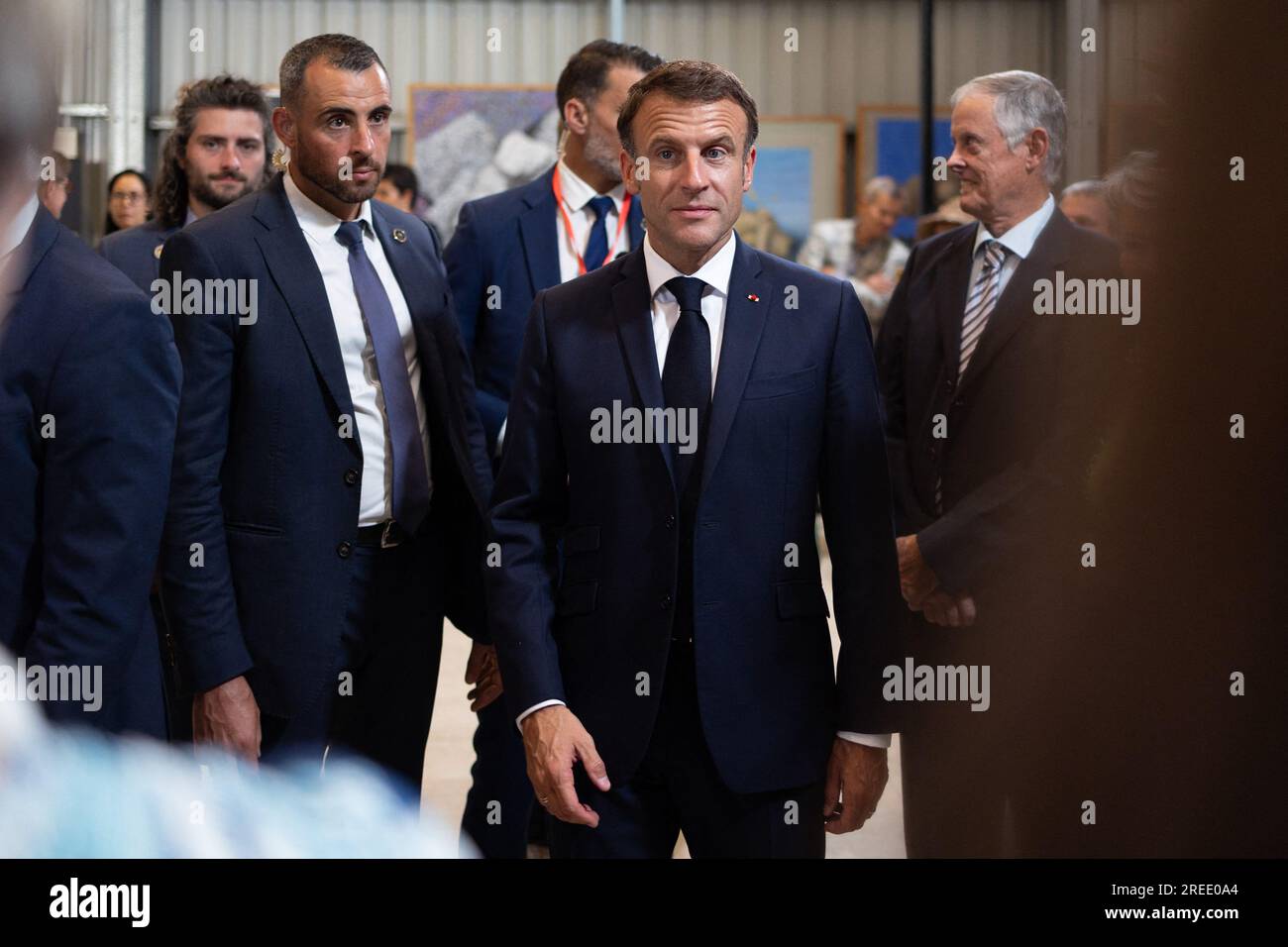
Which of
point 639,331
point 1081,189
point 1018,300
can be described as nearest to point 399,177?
point 1081,189

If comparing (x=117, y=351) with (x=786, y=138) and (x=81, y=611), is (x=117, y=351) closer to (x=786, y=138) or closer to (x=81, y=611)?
(x=81, y=611)

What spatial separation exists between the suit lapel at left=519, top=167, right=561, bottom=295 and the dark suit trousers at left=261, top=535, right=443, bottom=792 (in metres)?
0.63

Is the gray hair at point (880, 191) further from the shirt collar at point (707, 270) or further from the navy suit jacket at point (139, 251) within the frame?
the shirt collar at point (707, 270)

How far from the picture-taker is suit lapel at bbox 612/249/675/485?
175 cm

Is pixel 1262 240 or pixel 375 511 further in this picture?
pixel 375 511


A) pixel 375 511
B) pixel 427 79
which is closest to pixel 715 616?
pixel 375 511

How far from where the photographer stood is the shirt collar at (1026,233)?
226 centimetres

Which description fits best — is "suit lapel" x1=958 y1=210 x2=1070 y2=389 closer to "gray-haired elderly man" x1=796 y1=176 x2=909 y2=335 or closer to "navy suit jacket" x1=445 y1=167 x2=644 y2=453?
"navy suit jacket" x1=445 y1=167 x2=644 y2=453

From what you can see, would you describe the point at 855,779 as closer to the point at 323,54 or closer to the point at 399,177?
the point at 323,54

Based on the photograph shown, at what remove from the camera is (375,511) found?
2.17m

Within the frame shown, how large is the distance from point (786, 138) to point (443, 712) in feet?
18.2

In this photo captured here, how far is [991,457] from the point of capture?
222 centimetres

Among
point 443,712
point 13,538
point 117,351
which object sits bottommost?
point 443,712

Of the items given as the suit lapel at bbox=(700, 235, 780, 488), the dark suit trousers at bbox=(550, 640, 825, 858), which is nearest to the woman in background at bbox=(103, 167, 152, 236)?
the suit lapel at bbox=(700, 235, 780, 488)
